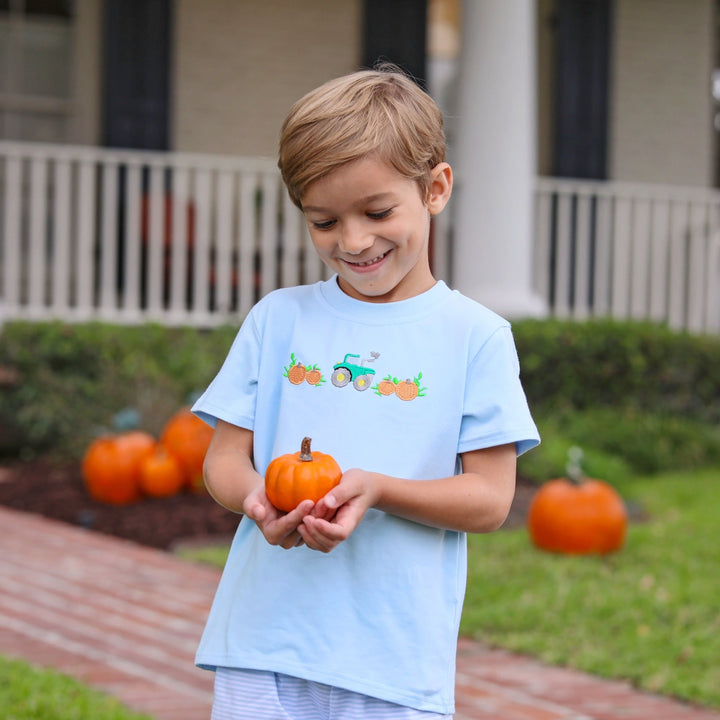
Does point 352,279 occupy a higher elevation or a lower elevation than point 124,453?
higher

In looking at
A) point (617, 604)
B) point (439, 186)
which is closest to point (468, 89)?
point (617, 604)

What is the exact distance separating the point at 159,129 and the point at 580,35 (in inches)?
147

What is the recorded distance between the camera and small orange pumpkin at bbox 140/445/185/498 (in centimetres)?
569

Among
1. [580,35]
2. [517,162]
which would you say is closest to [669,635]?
[517,162]

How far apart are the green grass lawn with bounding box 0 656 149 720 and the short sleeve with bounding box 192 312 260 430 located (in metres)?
1.36

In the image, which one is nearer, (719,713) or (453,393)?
(453,393)

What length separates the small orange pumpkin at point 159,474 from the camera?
5.69 m

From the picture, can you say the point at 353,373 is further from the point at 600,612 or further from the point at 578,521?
the point at 578,521

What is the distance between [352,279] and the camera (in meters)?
1.57

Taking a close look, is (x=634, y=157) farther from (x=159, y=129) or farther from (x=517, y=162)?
(x=159, y=129)

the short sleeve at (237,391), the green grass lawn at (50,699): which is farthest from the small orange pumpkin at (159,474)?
the short sleeve at (237,391)

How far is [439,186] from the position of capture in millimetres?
1619

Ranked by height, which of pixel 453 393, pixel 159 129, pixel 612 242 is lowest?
pixel 453 393

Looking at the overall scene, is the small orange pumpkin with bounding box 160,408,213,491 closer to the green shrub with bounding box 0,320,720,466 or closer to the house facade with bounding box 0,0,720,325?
the green shrub with bounding box 0,320,720,466
